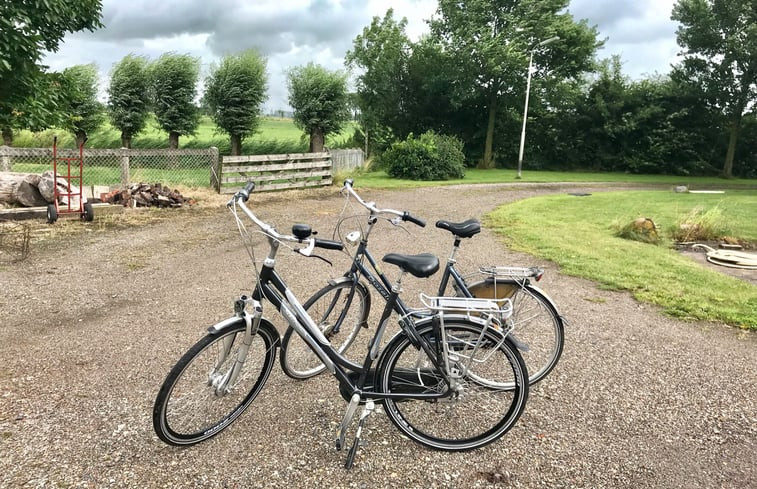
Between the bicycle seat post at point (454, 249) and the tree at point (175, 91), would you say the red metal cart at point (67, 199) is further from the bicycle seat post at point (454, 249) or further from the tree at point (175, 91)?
the tree at point (175, 91)

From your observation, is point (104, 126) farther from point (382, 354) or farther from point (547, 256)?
point (382, 354)

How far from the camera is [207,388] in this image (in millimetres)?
2791

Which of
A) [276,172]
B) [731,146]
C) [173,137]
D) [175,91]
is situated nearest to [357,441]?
[276,172]

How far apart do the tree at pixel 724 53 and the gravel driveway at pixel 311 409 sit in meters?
30.2

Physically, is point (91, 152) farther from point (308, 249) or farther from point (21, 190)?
point (308, 249)

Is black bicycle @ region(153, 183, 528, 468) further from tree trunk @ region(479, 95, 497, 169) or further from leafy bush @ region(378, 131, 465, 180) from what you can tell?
tree trunk @ region(479, 95, 497, 169)

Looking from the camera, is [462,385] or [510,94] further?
[510,94]

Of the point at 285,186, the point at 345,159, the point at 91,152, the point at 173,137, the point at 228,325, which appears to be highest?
the point at 173,137

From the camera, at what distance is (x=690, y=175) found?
3081cm

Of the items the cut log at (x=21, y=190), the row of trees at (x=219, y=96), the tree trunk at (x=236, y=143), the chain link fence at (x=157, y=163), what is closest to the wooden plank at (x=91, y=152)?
the chain link fence at (x=157, y=163)

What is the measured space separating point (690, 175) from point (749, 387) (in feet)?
106

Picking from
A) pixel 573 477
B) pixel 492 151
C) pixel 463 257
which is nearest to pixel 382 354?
pixel 573 477

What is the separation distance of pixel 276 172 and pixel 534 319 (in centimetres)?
1282

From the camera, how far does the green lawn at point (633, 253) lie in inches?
215
